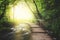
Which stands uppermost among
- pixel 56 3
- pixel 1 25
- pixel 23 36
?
pixel 56 3

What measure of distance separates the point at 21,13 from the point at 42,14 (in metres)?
0.24

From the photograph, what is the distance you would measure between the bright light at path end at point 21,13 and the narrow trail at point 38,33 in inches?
3.9

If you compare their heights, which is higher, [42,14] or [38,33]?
[42,14]

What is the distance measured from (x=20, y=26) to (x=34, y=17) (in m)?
0.18

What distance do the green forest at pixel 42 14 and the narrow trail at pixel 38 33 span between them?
4 cm

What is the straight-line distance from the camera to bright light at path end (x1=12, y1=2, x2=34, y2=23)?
1.95 metres

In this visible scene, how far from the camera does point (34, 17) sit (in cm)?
198

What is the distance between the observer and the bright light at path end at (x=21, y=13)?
1.95 metres

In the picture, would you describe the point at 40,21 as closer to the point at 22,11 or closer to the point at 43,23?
the point at 43,23

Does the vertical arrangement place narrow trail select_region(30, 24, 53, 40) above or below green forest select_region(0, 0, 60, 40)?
below

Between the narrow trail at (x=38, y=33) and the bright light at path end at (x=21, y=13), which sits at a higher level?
the bright light at path end at (x=21, y=13)

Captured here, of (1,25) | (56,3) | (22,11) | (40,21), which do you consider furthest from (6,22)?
(56,3)

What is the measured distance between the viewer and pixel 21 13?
1.95 m

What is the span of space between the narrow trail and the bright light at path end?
10 cm
